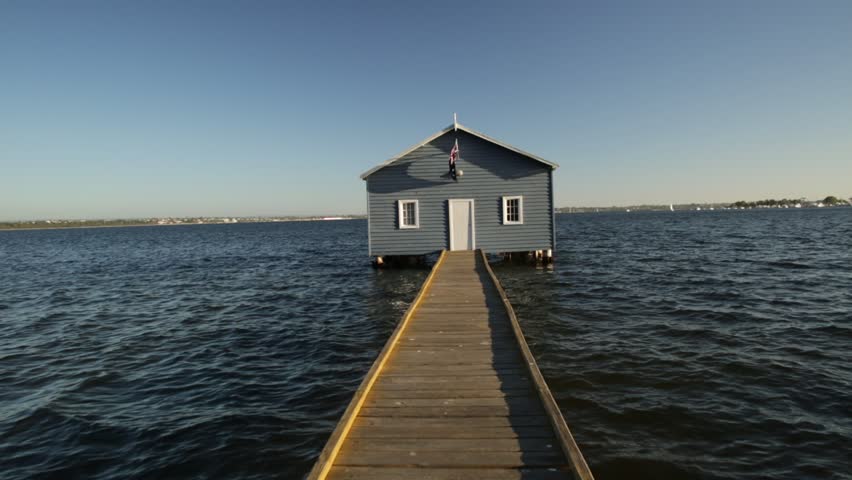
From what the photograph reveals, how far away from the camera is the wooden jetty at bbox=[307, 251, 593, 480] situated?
13.3 ft

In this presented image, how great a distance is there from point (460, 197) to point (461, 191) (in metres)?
0.29

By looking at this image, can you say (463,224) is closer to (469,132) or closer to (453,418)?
(469,132)

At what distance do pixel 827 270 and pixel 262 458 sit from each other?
25.3 m

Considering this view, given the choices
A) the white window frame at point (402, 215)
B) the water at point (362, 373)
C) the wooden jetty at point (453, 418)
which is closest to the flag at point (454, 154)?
the white window frame at point (402, 215)

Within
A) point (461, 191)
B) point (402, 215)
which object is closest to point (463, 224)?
point (461, 191)

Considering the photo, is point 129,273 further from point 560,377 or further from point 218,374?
point 560,377

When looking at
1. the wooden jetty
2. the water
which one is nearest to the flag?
the water

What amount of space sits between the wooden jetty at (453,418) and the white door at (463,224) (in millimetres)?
12565

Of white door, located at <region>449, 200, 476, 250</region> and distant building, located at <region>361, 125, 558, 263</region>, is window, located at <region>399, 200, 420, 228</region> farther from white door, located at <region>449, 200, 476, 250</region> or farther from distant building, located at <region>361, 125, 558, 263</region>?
white door, located at <region>449, 200, 476, 250</region>

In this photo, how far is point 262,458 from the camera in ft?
19.7

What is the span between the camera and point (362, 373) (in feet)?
29.1

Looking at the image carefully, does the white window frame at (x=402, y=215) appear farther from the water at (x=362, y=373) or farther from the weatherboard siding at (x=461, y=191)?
the water at (x=362, y=373)

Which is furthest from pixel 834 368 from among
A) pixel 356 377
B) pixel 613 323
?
pixel 356 377

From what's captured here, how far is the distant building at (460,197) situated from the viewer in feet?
68.2
